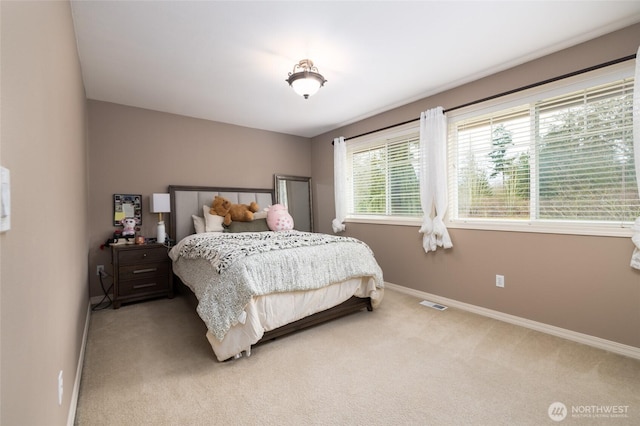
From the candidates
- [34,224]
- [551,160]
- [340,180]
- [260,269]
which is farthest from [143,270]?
[551,160]

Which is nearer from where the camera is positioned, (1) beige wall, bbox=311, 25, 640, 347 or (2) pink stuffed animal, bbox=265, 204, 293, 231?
(1) beige wall, bbox=311, 25, 640, 347

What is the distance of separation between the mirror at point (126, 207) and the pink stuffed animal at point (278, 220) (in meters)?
1.71

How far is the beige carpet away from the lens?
1.66 m

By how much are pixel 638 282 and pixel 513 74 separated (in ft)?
6.85

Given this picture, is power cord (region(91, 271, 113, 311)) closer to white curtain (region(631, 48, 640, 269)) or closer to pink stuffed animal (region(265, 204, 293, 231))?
pink stuffed animal (region(265, 204, 293, 231))

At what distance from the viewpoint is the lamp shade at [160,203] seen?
3.71m

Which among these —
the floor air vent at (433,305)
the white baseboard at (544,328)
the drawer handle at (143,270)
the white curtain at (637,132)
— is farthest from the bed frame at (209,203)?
the white curtain at (637,132)

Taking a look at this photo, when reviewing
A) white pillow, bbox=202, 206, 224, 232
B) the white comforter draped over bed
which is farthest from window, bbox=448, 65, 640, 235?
white pillow, bbox=202, 206, 224, 232

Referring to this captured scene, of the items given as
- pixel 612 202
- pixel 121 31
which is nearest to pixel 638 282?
pixel 612 202

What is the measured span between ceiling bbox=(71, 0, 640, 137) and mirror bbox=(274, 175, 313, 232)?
5.81 ft

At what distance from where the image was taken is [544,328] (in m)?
2.70

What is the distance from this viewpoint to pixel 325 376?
2027 mm

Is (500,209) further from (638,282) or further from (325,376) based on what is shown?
(325,376)

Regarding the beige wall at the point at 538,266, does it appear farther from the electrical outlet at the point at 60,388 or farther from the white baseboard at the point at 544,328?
the electrical outlet at the point at 60,388
